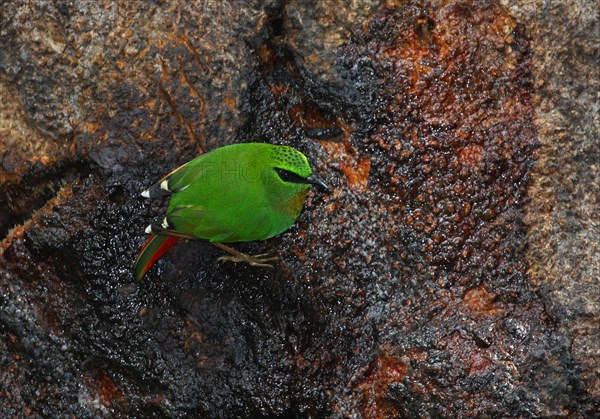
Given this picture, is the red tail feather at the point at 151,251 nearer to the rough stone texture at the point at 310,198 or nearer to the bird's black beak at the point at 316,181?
the rough stone texture at the point at 310,198

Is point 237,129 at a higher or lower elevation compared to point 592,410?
higher

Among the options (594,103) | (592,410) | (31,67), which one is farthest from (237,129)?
(592,410)

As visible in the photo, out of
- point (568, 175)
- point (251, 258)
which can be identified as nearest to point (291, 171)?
point (251, 258)

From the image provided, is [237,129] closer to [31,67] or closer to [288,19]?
[288,19]

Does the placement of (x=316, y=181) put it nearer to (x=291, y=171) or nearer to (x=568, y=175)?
(x=291, y=171)

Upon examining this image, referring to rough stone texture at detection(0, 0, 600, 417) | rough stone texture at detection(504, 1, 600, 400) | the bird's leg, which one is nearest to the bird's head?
rough stone texture at detection(0, 0, 600, 417)

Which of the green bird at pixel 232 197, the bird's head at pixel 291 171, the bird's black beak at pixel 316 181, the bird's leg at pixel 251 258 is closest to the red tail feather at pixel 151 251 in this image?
the green bird at pixel 232 197

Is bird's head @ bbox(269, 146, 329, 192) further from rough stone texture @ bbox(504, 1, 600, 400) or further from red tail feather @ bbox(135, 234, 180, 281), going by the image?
rough stone texture @ bbox(504, 1, 600, 400)
